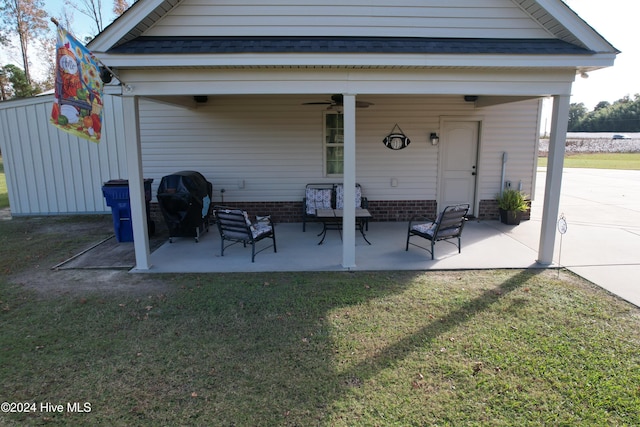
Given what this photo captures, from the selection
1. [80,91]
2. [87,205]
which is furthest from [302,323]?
[87,205]

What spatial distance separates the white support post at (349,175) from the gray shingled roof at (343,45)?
755 mm

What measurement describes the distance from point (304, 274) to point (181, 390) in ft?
8.99

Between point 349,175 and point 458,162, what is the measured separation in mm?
4427

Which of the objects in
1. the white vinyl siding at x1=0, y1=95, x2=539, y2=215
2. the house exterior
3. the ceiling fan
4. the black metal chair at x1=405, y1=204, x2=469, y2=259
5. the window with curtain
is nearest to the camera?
the house exterior

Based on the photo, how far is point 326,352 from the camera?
362 centimetres

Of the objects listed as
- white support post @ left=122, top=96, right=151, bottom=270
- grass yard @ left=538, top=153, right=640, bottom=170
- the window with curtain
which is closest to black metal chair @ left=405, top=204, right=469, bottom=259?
the window with curtain

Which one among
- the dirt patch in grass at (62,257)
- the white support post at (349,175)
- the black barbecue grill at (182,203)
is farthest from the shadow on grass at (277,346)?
the black barbecue grill at (182,203)

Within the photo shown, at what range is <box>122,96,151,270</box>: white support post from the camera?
18.0 ft

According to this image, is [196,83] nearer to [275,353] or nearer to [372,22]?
[372,22]

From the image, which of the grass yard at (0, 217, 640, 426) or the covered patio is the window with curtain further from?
the grass yard at (0, 217, 640, 426)

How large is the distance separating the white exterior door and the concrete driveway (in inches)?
61.4

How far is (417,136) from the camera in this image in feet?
28.8

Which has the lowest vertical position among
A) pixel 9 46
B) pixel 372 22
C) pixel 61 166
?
pixel 61 166

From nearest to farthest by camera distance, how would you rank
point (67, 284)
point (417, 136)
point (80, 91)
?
point (80, 91), point (67, 284), point (417, 136)
